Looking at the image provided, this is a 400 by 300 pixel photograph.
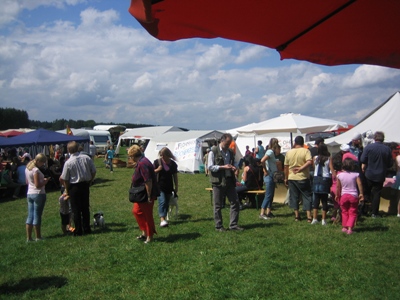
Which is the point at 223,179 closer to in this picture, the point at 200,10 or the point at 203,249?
the point at 203,249

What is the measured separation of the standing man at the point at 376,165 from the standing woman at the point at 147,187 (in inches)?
191

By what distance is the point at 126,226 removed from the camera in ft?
27.0

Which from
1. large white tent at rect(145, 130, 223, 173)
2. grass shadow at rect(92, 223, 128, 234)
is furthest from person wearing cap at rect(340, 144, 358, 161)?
large white tent at rect(145, 130, 223, 173)

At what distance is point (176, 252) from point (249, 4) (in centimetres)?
488

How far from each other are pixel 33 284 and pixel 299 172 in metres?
5.32

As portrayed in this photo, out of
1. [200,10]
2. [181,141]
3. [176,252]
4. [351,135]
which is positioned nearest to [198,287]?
[176,252]

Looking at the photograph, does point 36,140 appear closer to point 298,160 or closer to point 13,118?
point 298,160

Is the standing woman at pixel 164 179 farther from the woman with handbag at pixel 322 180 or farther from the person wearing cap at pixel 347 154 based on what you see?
the person wearing cap at pixel 347 154

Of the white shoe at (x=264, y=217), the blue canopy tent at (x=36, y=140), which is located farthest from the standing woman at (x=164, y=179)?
the blue canopy tent at (x=36, y=140)

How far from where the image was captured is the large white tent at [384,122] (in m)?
11.1

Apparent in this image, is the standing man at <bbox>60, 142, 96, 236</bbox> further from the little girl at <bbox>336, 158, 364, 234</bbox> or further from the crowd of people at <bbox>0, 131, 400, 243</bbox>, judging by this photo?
the little girl at <bbox>336, 158, 364, 234</bbox>

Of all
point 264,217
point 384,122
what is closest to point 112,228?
point 264,217

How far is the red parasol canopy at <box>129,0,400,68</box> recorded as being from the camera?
1858mm

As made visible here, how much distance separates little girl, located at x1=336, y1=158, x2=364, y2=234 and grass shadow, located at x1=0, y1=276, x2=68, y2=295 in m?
5.04
